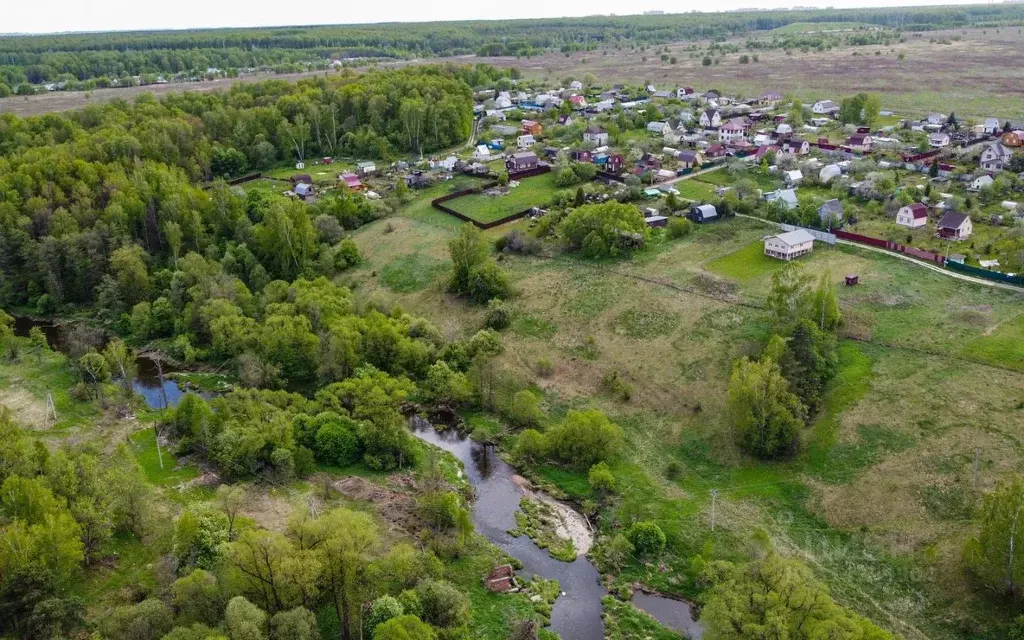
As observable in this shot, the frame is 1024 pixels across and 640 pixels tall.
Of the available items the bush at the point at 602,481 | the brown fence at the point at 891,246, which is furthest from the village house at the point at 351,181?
the bush at the point at 602,481

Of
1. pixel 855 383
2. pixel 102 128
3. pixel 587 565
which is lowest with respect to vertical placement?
pixel 587 565

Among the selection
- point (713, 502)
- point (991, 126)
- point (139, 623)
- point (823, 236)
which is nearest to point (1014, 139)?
point (991, 126)

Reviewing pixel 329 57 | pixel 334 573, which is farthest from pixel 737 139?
pixel 329 57

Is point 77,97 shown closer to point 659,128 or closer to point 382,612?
point 659,128

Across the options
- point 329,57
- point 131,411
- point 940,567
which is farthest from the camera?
point 329,57

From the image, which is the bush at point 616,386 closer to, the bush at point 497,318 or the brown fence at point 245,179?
the bush at point 497,318

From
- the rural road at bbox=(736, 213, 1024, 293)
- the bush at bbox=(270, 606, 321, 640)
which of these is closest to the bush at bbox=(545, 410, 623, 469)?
the bush at bbox=(270, 606, 321, 640)

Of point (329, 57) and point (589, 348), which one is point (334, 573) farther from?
point (329, 57)
